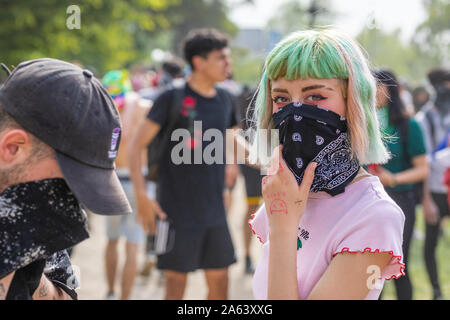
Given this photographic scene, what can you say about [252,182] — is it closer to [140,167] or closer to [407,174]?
[140,167]

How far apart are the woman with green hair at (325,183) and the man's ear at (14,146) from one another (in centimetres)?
68

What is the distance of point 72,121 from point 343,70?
85 cm

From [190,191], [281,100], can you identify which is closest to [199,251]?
[190,191]

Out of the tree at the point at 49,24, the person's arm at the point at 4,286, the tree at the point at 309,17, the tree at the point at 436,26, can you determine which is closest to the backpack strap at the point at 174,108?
the tree at the point at 309,17

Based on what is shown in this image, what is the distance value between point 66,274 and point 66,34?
10.7m

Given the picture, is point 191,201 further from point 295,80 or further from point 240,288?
point 295,80

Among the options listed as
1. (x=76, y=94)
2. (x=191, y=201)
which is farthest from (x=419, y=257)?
(x=76, y=94)

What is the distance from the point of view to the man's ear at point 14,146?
5.00 ft

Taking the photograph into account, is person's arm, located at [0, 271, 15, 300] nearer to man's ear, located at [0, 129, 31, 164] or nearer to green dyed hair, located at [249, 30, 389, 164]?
man's ear, located at [0, 129, 31, 164]

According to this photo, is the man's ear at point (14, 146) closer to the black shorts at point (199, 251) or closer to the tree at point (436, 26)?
the black shorts at point (199, 251)

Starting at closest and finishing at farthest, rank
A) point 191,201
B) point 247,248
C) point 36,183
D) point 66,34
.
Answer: point 36,183 < point 191,201 < point 247,248 < point 66,34

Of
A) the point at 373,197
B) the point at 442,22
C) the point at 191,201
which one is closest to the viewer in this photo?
the point at 373,197

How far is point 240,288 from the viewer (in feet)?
18.8
